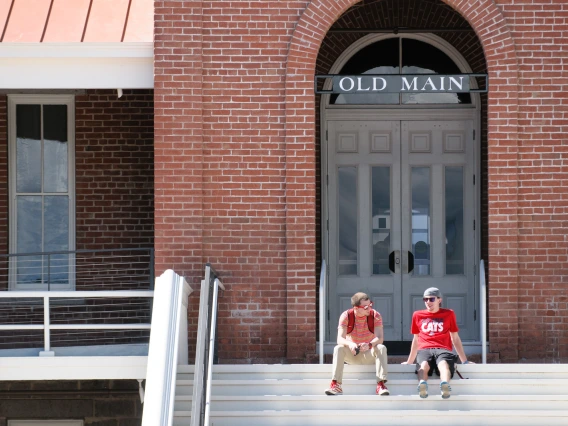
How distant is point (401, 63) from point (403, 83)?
2079mm

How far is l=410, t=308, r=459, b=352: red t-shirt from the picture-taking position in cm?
1053

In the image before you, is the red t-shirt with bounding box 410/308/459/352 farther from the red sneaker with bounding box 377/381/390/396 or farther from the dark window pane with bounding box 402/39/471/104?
the dark window pane with bounding box 402/39/471/104

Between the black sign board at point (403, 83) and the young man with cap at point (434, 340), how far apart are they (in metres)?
2.43

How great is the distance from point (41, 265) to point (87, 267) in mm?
623

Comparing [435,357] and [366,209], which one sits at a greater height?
[366,209]

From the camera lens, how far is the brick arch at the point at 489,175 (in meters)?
11.9

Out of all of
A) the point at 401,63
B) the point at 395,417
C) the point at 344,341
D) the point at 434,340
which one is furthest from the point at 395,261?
the point at 395,417

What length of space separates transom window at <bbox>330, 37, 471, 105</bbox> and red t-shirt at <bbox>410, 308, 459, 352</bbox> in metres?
3.88

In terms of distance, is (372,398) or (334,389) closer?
(372,398)

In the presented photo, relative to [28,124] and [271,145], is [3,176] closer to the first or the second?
[28,124]

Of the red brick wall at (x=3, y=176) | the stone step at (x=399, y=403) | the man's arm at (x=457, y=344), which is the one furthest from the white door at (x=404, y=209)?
the red brick wall at (x=3, y=176)

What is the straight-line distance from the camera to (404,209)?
13484 millimetres

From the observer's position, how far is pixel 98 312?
12906mm

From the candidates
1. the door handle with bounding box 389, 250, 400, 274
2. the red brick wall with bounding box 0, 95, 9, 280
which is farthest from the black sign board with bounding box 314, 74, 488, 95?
the red brick wall with bounding box 0, 95, 9, 280
